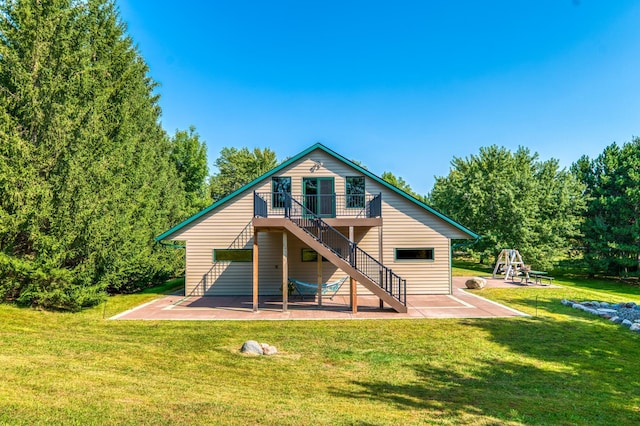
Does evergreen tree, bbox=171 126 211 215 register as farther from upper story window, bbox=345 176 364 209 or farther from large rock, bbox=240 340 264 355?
large rock, bbox=240 340 264 355

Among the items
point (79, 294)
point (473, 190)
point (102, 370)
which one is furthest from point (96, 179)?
point (473, 190)

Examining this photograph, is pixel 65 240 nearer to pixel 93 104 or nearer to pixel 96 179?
pixel 96 179

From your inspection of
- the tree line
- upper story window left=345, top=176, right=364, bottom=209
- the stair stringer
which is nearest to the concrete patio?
the stair stringer

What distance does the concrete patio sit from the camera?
11.4 meters

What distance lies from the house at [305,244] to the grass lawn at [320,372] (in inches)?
203

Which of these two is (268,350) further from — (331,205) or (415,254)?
(415,254)

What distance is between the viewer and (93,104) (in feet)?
40.9

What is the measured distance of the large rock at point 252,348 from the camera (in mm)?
7965

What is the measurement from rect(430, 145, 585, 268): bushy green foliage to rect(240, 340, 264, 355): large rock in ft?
74.9

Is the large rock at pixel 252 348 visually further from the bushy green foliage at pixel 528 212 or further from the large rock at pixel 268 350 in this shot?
the bushy green foliage at pixel 528 212

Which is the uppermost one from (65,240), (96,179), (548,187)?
(548,187)

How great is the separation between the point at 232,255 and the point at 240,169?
40.3 meters

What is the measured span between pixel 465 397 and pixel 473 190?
84.5 feet

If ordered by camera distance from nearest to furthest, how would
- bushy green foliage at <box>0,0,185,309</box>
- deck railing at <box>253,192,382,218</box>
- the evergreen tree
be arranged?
bushy green foliage at <box>0,0,185,309</box> < deck railing at <box>253,192,382,218</box> < the evergreen tree
